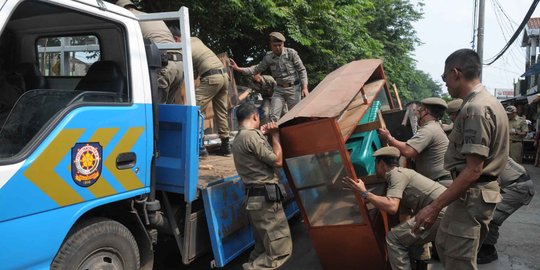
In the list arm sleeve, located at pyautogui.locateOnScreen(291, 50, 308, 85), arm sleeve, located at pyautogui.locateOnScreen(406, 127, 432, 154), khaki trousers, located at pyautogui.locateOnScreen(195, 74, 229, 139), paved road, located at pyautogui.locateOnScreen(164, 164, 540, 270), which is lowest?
paved road, located at pyautogui.locateOnScreen(164, 164, 540, 270)

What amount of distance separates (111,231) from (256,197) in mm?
1210

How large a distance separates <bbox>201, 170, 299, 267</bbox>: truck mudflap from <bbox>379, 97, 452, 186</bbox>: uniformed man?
156 cm

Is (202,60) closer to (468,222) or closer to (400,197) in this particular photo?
(400,197)

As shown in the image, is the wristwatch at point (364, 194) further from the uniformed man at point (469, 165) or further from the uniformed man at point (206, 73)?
the uniformed man at point (206, 73)

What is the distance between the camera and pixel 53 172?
2.32 m

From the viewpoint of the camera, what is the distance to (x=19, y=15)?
8.74ft

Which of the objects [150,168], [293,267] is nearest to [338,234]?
[293,267]

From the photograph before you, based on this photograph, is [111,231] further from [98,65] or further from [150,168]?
[98,65]

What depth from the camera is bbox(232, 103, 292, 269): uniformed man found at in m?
3.54

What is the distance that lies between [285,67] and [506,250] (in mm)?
3522

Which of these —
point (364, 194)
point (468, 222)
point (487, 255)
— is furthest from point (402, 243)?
point (487, 255)

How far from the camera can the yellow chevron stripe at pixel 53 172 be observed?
2.24m

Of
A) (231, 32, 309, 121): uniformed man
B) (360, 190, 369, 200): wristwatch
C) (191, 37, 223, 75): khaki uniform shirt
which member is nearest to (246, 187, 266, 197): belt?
(360, 190, 369, 200): wristwatch

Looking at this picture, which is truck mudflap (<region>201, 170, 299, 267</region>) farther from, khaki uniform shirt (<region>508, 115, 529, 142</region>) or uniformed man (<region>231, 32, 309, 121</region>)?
Result: khaki uniform shirt (<region>508, 115, 529, 142</region>)
